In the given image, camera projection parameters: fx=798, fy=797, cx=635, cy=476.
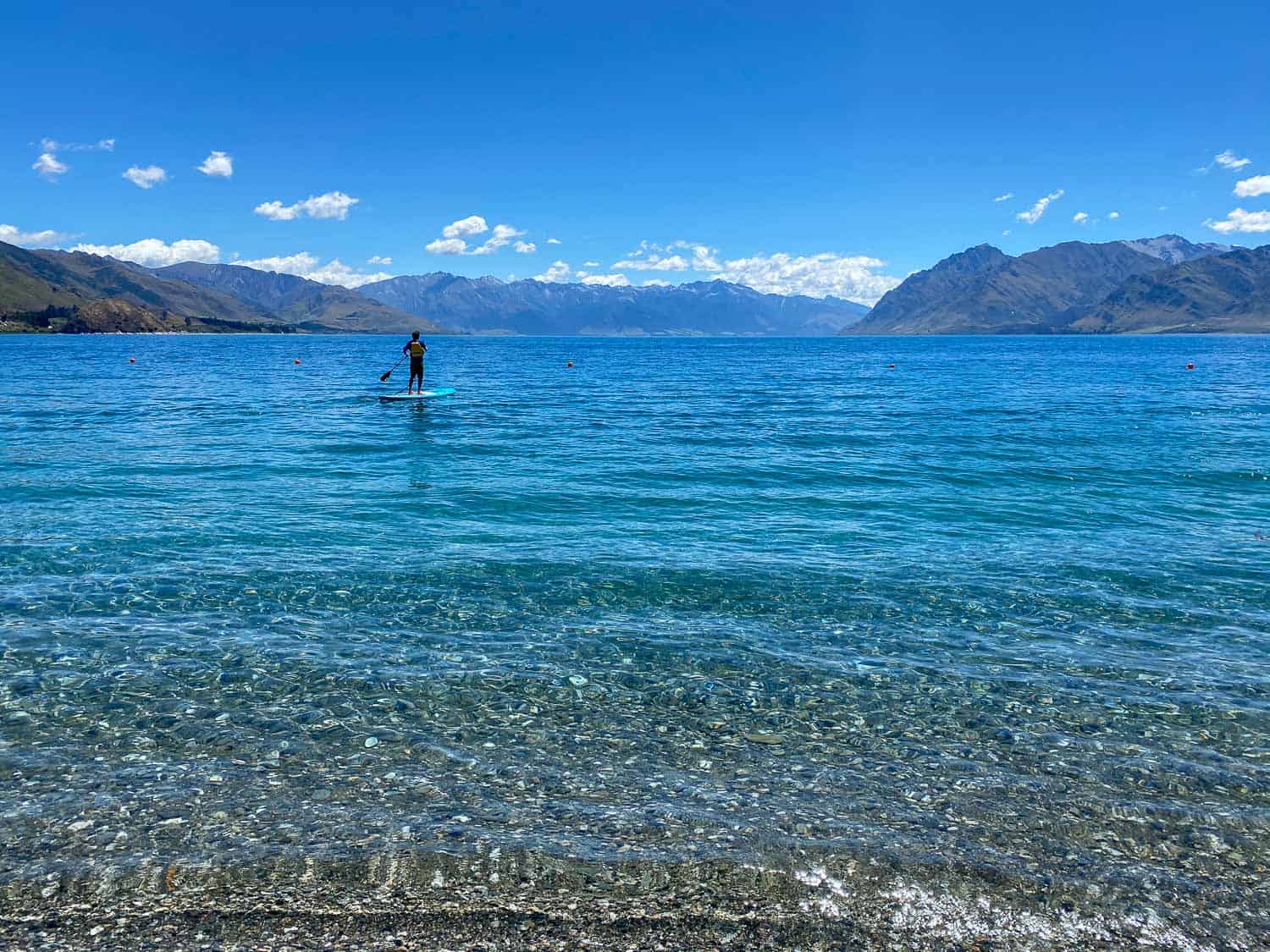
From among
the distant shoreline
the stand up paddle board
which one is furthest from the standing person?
the distant shoreline

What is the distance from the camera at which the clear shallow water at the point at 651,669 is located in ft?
26.2

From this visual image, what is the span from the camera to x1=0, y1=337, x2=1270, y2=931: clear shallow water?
798cm

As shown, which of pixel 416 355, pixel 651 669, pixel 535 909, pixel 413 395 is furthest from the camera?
pixel 413 395

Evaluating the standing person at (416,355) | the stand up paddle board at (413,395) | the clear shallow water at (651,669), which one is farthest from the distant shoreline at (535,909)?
the stand up paddle board at (413,395)

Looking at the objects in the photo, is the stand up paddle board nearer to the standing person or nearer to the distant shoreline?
the standing person

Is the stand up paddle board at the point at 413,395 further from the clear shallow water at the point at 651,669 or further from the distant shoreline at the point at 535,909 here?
the distant shoreline at the point at 535,909

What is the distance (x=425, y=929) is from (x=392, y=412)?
47.7 meters

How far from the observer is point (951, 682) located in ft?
37.8

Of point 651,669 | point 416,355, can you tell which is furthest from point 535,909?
point 416,355

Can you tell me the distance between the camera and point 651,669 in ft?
39.2

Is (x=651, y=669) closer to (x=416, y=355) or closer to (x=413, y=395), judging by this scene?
(x=416, y=355)

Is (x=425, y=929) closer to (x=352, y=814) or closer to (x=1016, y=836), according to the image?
(x=352, y=814)

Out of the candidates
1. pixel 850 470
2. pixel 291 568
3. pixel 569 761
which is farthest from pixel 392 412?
pixel 569 761

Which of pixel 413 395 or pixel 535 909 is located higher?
pixel 413 395
